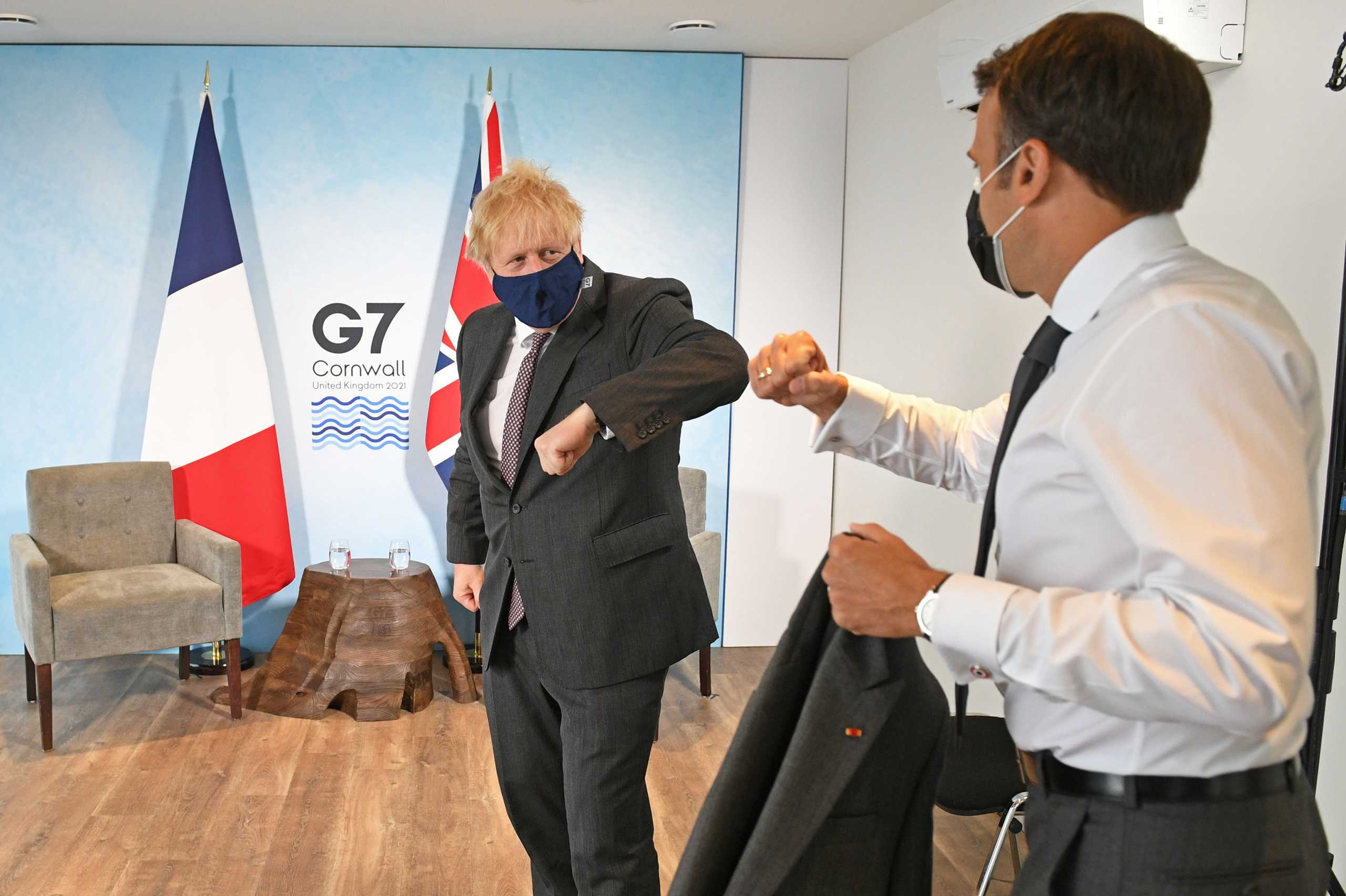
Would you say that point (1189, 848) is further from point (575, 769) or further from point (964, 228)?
point (964, 228)

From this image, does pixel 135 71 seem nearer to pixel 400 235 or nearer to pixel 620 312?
pixel 400 235

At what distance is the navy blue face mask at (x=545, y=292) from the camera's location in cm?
192

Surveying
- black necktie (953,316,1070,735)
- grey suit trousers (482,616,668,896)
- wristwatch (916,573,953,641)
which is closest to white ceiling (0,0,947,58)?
grey suit trousers (482,616,668,896)

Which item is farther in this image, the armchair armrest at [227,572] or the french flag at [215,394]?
the french flag at [215,394]

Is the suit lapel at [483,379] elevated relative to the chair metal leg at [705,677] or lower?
elevated

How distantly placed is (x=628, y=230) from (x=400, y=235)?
1.01m

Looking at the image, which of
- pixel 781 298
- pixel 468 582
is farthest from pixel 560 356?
pixel 781 298

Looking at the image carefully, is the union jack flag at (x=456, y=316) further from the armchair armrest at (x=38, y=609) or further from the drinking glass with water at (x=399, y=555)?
the armchair armrest at (x=38, y=609)

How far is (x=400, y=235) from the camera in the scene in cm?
462

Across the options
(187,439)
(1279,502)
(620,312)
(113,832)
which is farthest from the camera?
(187,439)

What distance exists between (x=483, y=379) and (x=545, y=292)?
25cm

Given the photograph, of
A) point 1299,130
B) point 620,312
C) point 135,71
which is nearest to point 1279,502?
point 620,312

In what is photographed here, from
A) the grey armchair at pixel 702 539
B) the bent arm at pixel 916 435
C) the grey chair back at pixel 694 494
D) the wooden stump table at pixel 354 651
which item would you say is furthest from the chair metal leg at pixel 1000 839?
the wooden stump table at pixel 354 651

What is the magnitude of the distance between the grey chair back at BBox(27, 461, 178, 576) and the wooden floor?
0.55m
